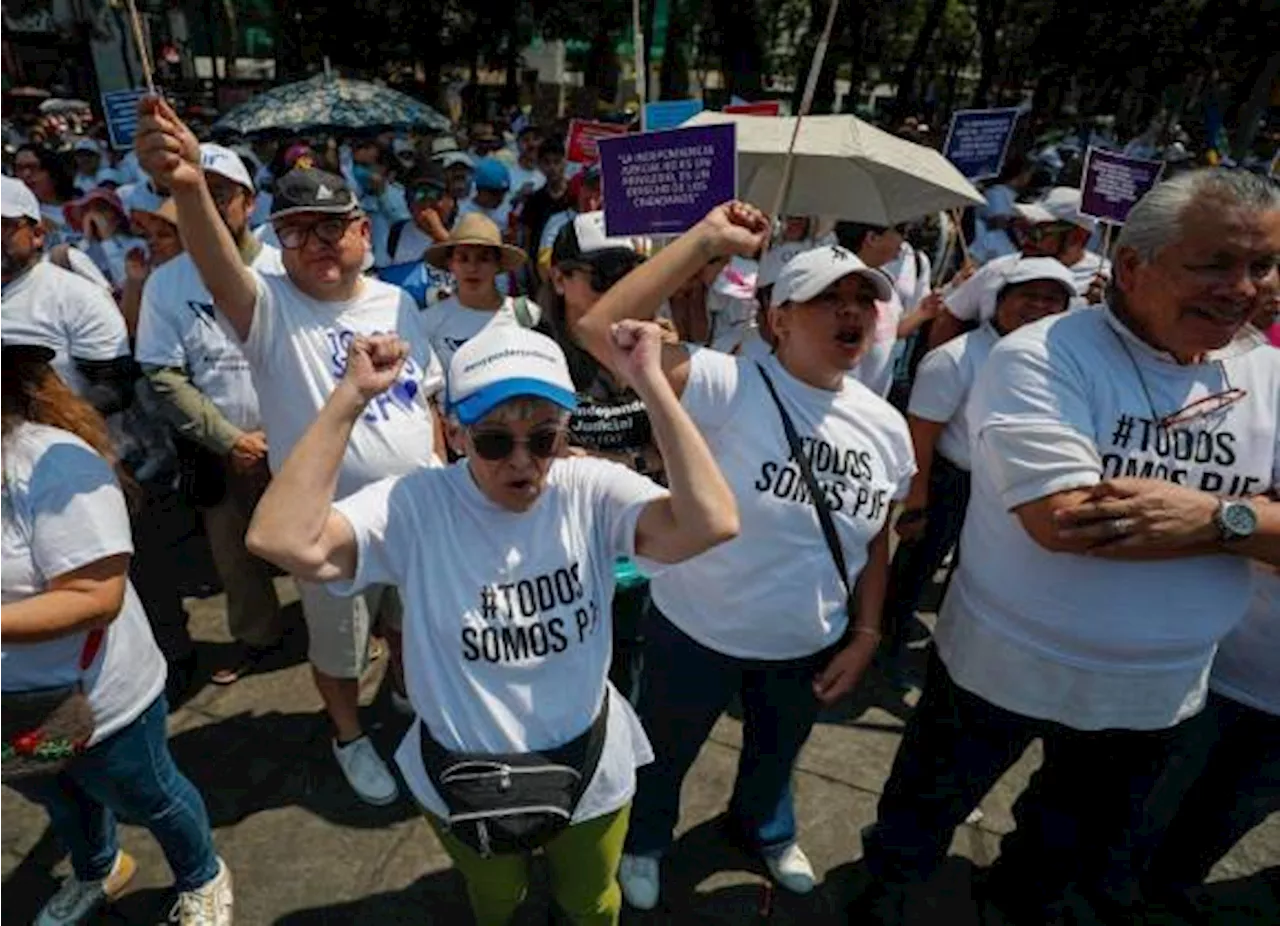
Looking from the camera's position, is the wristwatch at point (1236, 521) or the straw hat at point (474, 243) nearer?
the wristwatch at point (1236, 521)

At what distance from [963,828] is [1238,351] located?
6.59 feet

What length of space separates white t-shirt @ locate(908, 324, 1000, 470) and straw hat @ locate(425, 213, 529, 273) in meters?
1.89

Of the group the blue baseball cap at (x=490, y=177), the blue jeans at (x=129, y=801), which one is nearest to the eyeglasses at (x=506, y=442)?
the blue jeans at (x=129, y=801)

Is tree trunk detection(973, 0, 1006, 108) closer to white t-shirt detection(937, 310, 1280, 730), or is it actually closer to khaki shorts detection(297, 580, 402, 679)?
white t-shirt detection(937, 310, 1280, 730)

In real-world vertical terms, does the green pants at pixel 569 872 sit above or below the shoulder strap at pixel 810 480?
below

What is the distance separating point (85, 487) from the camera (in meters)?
1.90

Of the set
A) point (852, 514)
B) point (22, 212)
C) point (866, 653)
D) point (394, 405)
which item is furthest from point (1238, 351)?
point (22, 212)

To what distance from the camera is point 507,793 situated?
1.81 meters

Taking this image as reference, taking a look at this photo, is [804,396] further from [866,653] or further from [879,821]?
[879,821]

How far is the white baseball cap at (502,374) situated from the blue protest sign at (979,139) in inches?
205

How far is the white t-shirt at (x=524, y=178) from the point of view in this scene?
1023 centimetres

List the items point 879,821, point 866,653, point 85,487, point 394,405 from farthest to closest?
point 394,405
point 879,821
point 866,653
point 85,487

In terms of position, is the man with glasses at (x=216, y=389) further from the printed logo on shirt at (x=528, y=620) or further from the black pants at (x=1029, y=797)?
the black pants at (x=1029, y=797)

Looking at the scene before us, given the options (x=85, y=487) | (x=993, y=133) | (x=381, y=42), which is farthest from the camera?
(x=381, y=42)
